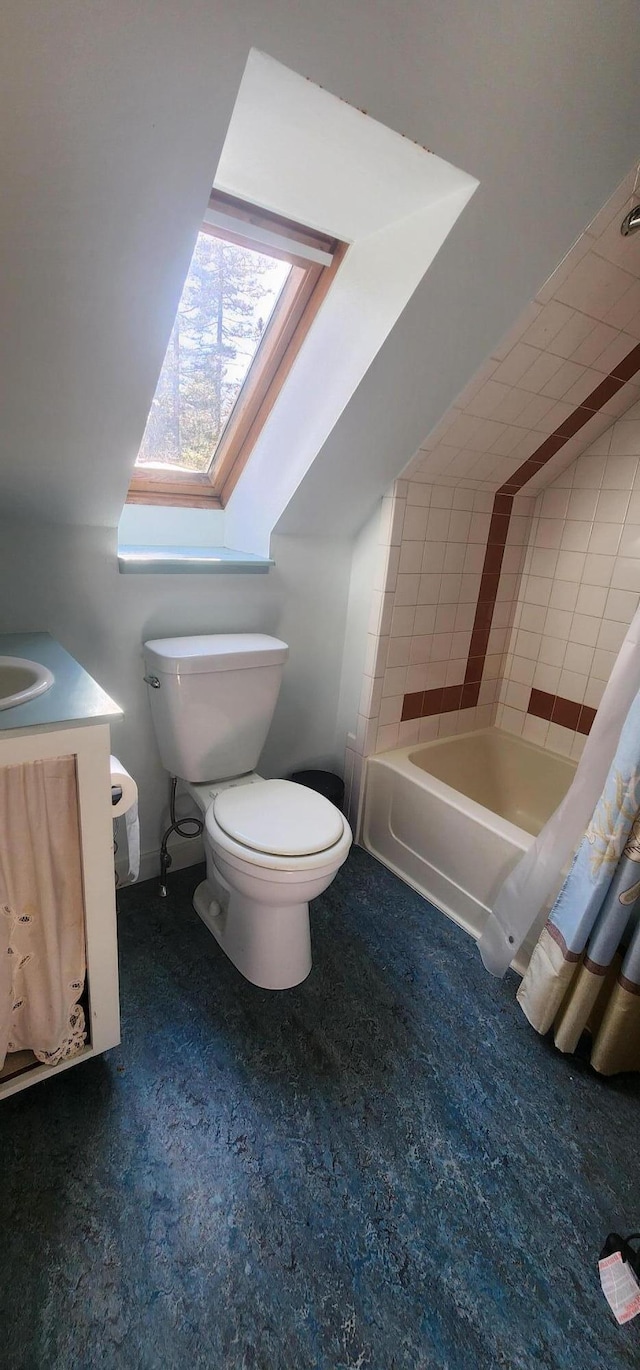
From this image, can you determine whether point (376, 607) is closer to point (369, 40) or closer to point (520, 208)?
point (520, 208)

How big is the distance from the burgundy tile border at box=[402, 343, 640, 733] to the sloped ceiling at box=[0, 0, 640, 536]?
71 cm

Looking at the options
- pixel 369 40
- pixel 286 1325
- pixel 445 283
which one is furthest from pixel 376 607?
pixel 286 1325

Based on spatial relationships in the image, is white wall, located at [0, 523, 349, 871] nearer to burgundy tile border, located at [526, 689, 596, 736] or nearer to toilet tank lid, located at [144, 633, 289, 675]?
toilet tank lid, located at [144, 633, 289, 675]

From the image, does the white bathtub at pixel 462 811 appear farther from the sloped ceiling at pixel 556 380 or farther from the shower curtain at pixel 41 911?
the shower curtain at pixel 41 911

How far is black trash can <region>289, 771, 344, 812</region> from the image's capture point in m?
2.13

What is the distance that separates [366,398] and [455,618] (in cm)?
98

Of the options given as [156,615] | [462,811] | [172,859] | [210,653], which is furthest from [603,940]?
[156,615]

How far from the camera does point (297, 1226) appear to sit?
3.52ft

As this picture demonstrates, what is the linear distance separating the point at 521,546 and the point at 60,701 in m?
1.96

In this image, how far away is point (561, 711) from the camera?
2344mm

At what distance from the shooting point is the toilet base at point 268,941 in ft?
5.01

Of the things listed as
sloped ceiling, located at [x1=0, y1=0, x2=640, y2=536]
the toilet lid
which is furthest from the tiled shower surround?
the toilet lid

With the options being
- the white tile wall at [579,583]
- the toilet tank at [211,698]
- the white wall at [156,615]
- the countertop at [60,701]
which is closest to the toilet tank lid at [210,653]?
the toilet tank at [211,698]

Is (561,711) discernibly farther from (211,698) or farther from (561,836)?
(211,698)
